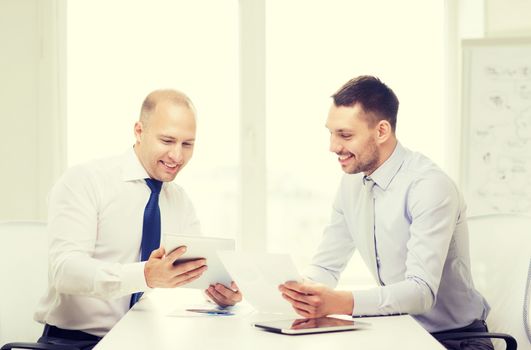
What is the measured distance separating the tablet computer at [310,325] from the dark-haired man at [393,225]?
159 mm

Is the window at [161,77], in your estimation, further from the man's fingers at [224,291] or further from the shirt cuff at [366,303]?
the shirt cuff at [366,303]

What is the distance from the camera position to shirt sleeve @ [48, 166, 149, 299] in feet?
8.64

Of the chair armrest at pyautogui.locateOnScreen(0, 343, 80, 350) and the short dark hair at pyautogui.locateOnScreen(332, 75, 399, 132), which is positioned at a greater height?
the short dark hair at pyautogui.locateOnScreen(332, 75, 399, 132)

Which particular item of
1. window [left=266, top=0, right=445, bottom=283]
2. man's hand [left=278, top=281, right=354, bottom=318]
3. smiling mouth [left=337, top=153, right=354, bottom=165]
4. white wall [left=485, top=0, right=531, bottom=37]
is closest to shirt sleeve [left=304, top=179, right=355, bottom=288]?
smiling mouth [left=337, top=153, right=354, bottom=165]

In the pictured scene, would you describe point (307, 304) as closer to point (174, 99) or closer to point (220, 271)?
point (220, 271)

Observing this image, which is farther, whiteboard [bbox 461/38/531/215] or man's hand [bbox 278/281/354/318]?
whiteboard [bbox 461/38/531/215]

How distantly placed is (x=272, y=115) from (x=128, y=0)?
1.09m

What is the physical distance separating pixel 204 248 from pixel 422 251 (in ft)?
2.45

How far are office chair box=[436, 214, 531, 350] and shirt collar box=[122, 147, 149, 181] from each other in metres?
1.27

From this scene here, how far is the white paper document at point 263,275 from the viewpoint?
7.50 ft

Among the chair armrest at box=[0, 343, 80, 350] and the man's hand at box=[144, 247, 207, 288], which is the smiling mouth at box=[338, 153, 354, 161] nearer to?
the man's hand at box=[144, 247, 207, 288]

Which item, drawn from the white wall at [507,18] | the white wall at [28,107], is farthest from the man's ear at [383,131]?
the white wall at [28,107]

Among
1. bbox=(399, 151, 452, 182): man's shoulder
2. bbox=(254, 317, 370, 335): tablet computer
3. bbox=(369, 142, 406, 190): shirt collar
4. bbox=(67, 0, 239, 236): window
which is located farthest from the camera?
bbox=(67, 0, 239, 236): window

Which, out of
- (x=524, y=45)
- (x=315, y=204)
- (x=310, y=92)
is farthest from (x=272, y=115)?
(x=524, y=45)
